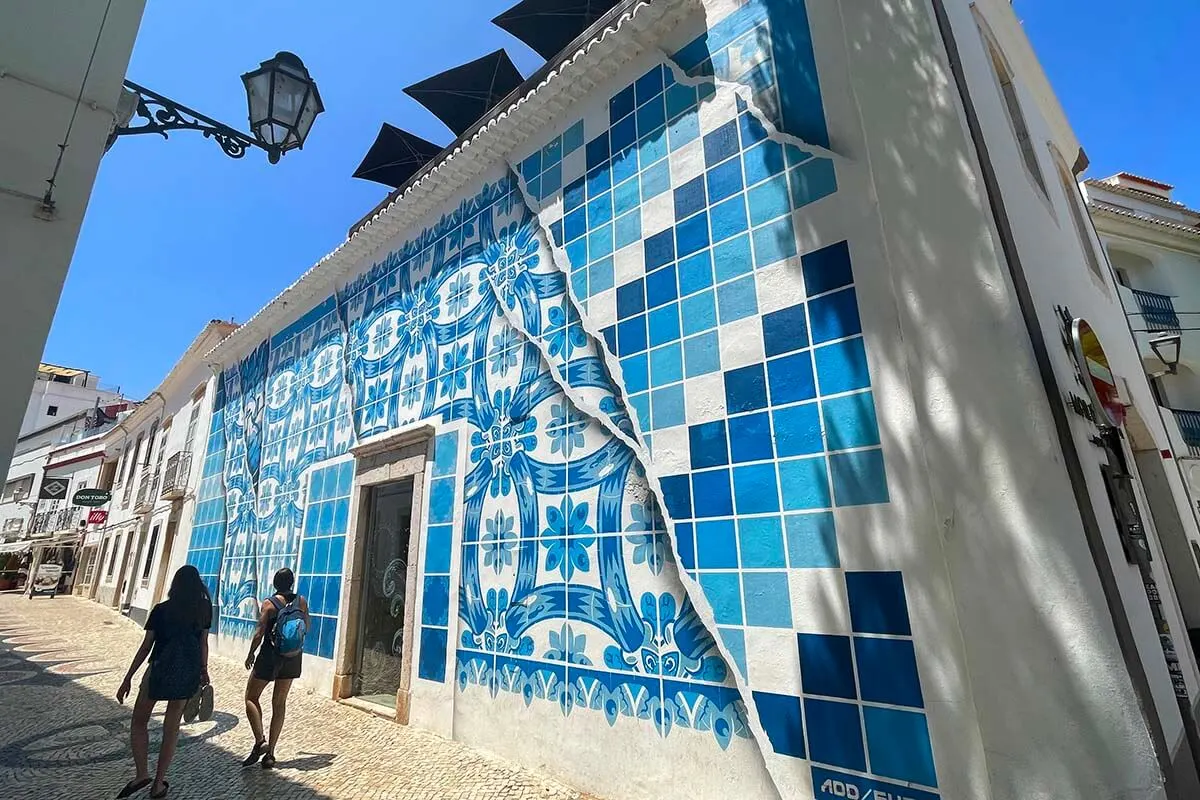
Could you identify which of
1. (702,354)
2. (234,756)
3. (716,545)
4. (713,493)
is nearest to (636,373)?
(702,354)

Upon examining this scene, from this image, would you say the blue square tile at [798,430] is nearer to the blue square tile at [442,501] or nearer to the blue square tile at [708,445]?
the blue square tile at [708,445]

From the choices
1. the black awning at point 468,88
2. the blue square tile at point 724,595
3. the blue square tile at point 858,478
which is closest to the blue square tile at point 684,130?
the blue square tile at point 858,478

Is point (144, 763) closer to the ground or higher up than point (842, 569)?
closer to the ground

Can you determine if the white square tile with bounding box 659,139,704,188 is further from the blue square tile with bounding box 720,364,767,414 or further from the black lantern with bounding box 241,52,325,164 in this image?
the black lantern with bounding box 241,52,325,164

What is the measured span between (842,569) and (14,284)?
3698 millimetres

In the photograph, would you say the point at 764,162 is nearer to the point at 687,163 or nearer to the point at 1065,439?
the point at 687,163

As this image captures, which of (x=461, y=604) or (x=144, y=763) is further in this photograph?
(x=461, y=604)

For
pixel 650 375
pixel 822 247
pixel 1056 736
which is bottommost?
pixel 1056 736

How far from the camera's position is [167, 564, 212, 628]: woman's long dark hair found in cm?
346

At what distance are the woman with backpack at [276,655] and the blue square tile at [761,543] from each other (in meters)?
2.99

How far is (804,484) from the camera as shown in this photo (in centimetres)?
278

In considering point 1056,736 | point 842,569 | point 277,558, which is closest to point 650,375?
point 842,569

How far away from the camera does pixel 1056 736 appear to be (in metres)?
1.99

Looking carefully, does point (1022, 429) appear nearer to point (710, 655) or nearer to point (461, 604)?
point (710, 655)
